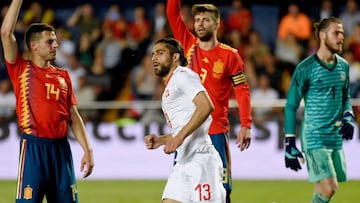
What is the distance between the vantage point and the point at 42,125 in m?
9.26

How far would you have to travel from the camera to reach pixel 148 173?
1677 centimetres

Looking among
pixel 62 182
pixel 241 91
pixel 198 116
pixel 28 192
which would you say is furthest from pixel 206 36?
pixel 28 192

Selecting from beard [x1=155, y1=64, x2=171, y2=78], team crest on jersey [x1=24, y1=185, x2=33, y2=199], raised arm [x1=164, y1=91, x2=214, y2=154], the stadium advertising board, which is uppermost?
beard [x1=155, y1=64, x2=171, y2=78]

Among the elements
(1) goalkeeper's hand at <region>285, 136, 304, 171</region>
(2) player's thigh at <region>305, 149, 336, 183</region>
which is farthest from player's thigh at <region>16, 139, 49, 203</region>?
(2) player's thigh at <region>305, 149, 336, 183</region>

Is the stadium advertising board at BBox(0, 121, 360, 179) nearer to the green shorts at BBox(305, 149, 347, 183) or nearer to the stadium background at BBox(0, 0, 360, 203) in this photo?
the stadium background at BBox(0, 0, 360, 203)

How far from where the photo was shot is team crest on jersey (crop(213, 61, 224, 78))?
10352 millimetres

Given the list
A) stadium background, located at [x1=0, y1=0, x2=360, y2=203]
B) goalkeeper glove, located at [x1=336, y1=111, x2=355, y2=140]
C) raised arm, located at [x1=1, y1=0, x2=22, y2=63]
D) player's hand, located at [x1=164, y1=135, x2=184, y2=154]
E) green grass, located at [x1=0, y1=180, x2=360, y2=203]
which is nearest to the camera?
player's hand, located at [x1=164, y1=135, x2=184, y2=154]

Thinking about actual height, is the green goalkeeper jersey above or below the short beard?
below

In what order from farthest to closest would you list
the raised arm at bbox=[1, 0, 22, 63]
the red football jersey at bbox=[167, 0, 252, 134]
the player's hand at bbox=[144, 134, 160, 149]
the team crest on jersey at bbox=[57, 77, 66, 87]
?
the red football jersey at bbox=[167, 0, 252, 134]
the team crest on jersey at bbox=[57, 77, 66, 87]
the raised arm at bbox=[1, 0, 22, 63]
the player's hand at bbox=[144, 134, 160, 149]

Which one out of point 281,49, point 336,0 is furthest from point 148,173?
point 336,0

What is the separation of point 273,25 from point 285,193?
646 cm

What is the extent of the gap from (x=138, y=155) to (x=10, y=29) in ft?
26.4

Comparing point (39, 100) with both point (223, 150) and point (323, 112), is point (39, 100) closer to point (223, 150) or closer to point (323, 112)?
point (223, 150)

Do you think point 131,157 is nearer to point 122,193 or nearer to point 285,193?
point 122,193
